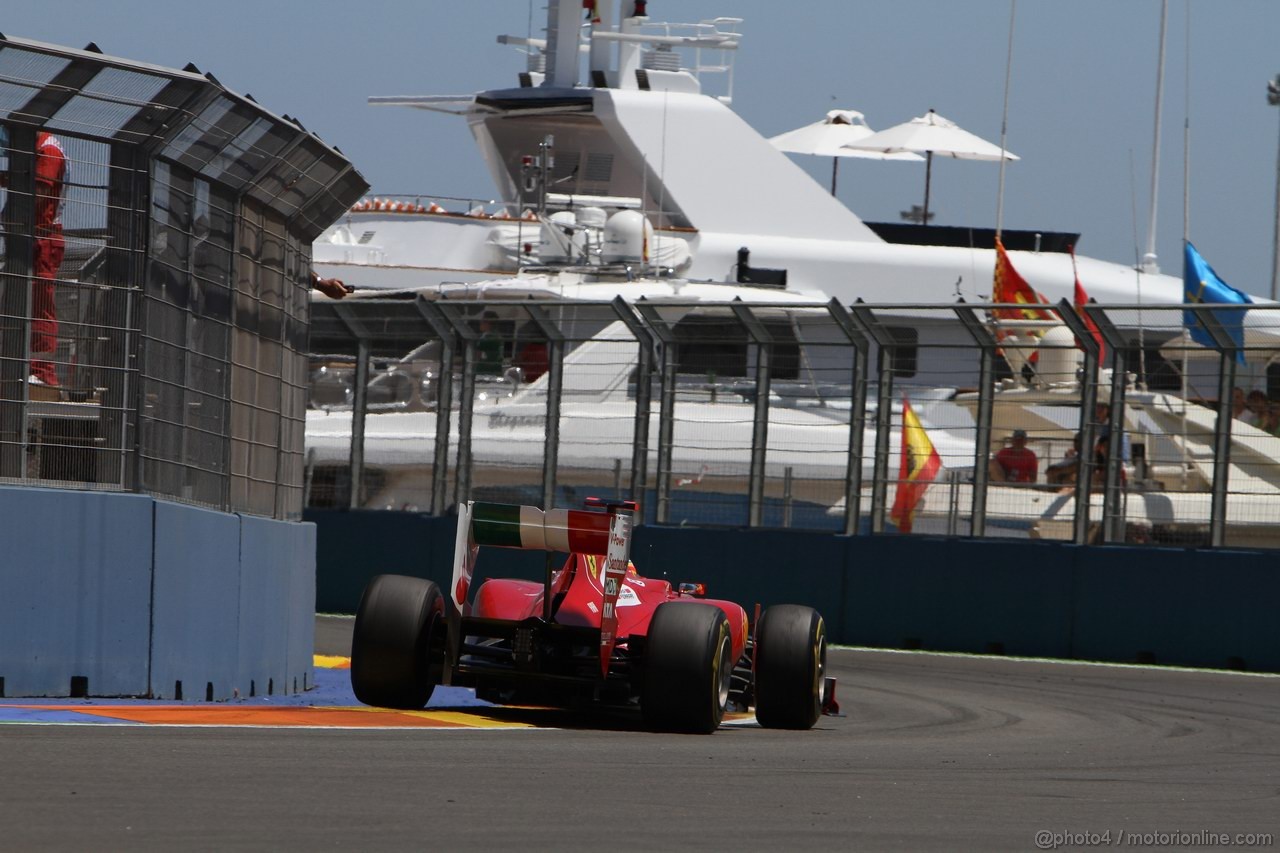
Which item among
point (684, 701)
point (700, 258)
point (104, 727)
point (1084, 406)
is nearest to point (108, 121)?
point (104, 727)

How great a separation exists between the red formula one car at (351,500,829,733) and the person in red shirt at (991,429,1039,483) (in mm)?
6687

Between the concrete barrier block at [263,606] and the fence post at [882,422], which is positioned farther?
the fence post at [882,422]

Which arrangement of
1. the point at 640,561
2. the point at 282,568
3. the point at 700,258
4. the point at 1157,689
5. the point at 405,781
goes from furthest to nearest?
the point at 700,258, the point at 640,561, the point at 1157,689, the point at 282,568, the point at 405,781

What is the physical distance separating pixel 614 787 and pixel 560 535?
8.83 feet

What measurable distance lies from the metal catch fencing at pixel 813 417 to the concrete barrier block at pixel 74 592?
7.92 metres

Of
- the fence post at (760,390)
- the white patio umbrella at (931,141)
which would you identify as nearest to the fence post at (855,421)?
the fence post at (760,390)

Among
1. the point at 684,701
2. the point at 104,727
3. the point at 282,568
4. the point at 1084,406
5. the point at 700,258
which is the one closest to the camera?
the point at 104,727

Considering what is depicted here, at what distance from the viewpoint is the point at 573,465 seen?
1822cm

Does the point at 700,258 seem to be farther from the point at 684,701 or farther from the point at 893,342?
the point at 684,701

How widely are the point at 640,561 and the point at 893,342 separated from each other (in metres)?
2.93

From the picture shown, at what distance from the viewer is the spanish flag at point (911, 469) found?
16656 mm

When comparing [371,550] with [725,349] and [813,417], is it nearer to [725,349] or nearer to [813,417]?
[725,349]

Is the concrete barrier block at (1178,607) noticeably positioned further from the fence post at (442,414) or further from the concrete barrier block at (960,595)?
the fence post at (442,414)

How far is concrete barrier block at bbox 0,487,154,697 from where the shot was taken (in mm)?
8789
